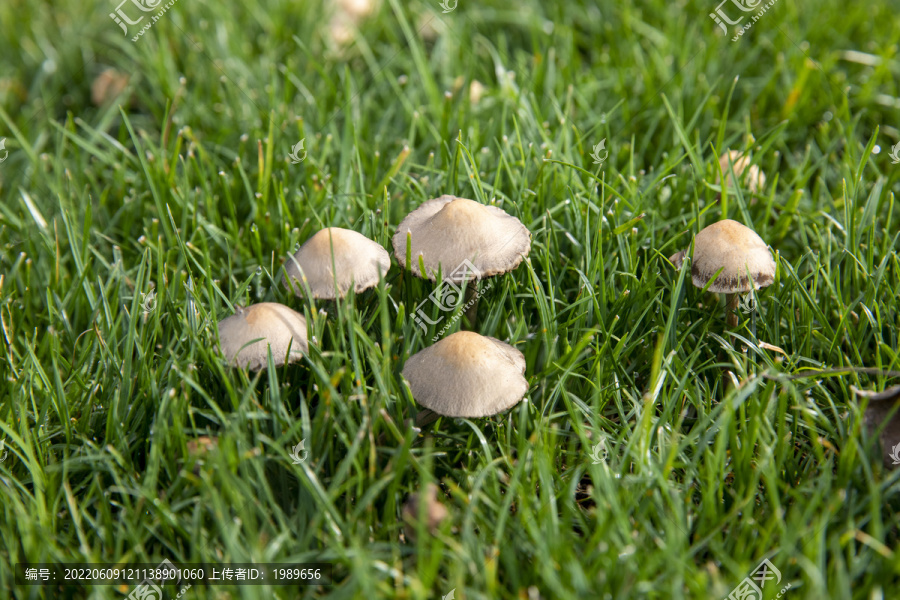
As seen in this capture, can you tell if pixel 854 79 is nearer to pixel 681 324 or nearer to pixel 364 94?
pixel 681 324

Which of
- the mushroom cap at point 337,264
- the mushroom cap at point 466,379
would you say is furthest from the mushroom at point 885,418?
the mushroom cap at point 337,264

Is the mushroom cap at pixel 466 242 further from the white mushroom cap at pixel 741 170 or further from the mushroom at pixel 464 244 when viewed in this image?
the white mushroom cap at pixel 741 170

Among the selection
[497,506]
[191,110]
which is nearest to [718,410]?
[497,506]

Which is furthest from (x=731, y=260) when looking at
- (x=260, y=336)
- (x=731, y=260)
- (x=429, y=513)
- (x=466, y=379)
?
(x=260, y=336)

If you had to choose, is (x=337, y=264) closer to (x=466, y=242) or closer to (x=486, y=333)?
(x=466, y=242)

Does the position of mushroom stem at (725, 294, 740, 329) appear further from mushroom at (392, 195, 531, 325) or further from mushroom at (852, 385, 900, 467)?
mushroom at (392, 195, 531, 325)
